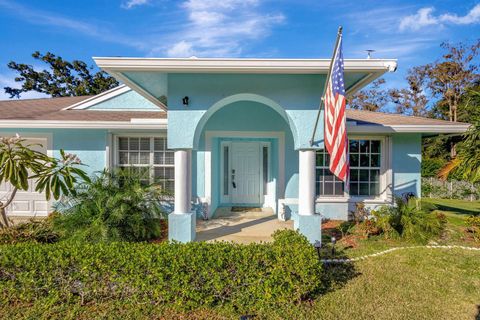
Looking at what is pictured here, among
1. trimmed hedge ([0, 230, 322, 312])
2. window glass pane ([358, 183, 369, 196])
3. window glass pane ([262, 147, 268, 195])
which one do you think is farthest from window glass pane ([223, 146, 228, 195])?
trimmed hedge ([0, 230, 322, 312])

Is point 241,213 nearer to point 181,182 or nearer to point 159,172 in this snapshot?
point 159,172

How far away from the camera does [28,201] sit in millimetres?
8055

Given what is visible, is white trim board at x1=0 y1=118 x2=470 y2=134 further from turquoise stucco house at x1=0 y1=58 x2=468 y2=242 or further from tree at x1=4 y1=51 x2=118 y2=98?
tree at x1=4 y1=51 x2=118 y2=98

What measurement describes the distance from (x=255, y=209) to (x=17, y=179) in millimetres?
6346

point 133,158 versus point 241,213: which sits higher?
point 133,158

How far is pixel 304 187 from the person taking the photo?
5.21 metres

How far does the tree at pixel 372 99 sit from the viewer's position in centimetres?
2897

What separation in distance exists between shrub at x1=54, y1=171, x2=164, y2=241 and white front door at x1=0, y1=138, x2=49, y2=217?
129 inches

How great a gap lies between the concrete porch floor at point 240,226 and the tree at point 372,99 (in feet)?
85.0

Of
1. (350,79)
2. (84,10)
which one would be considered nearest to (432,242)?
(350,79)

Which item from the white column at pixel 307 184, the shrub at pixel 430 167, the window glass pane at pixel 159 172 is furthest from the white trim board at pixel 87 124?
the shrub at pixel 430 167

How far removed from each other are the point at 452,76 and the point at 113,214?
1242 inches

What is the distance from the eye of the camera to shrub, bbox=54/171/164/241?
5.13 m

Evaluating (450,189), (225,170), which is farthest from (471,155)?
(450,189)
